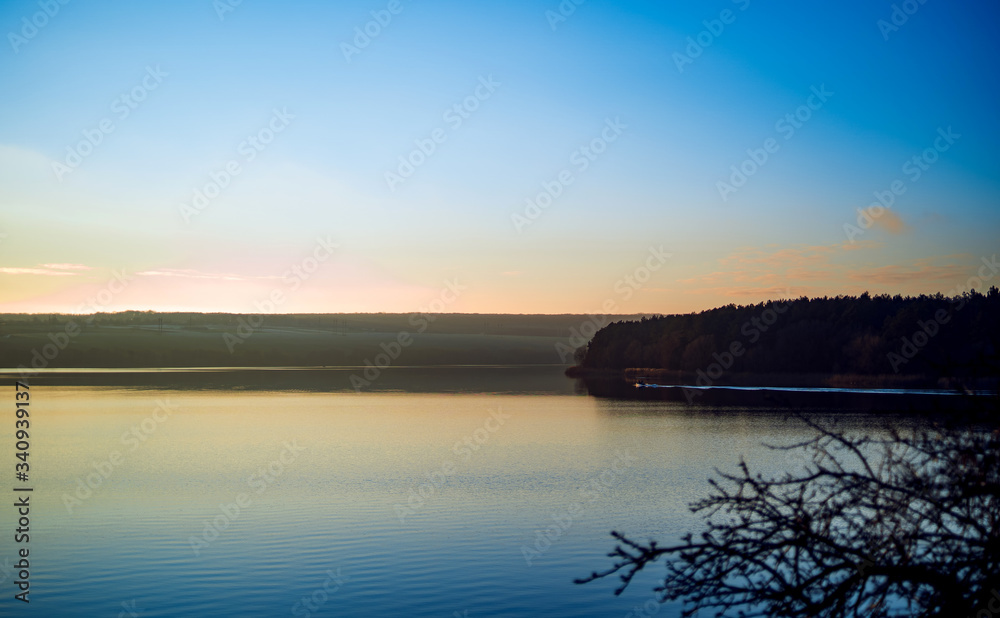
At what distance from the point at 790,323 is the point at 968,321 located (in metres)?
20.8

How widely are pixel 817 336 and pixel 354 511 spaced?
81926 mm

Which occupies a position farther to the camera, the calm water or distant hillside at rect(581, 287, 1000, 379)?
distant hillside at rect(581, 287, 1000, 379)

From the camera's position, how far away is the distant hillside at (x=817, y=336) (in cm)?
8206

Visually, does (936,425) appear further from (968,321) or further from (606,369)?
(606,369)

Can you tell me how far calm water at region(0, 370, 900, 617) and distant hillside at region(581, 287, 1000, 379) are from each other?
3842 centimetres

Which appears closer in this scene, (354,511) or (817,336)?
(354,511)

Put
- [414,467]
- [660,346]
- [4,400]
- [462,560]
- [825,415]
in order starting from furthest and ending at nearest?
[660,346] < [4,400] < [825,415] < [414,467] < [462,560]

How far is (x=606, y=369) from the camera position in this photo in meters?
137

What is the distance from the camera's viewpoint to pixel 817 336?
93.1 metres

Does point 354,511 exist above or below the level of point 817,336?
below

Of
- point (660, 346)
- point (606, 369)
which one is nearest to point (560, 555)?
point (660, 346)

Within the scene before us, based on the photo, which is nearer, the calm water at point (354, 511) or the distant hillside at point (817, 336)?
the calm water at point (354, 511)

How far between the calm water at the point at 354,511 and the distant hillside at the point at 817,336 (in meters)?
38.4

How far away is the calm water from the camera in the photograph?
13.5 m
